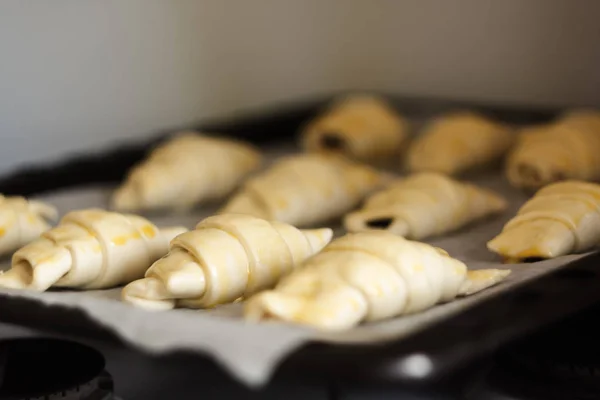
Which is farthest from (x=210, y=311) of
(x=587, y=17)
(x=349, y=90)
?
(x=349, y=90)

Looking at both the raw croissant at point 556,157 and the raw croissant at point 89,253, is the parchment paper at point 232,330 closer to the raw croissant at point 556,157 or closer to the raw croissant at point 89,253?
the raw croissant at point 89,253

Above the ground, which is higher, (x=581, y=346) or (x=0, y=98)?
(x=0, y=98)

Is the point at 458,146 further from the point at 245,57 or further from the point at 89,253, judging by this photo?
the point at 89,253

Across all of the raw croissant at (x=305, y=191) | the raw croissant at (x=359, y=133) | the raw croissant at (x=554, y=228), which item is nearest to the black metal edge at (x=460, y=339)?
the raw croissant at (x=554, y=228)

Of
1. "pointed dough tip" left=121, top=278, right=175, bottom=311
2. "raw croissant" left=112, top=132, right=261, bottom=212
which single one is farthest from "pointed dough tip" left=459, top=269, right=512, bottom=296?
"raw croissant" left=112, top=132, right=261, bottom=212

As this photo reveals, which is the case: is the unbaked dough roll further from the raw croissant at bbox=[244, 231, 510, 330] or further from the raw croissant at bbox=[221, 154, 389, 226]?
the raw croissant at bbox=[244, 231, 510, 330]

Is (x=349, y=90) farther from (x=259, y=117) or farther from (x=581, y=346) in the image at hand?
(x=581, y=346)
